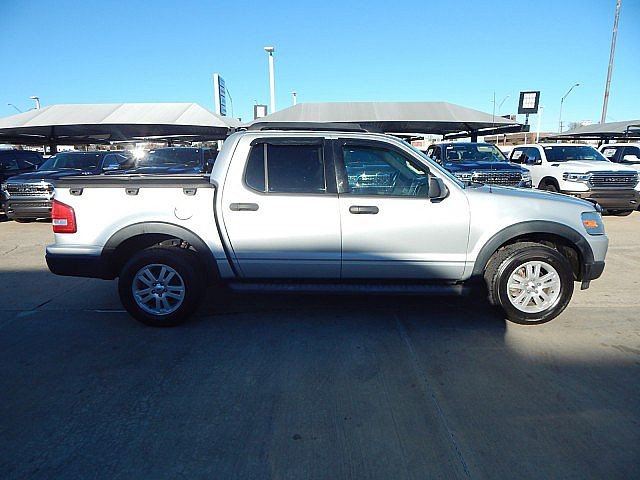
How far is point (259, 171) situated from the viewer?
12.4ft

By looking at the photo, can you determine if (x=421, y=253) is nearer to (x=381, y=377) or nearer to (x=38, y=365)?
(x=381, y=377)

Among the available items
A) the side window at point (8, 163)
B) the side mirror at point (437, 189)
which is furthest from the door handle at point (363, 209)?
the side window at point (8, 163)

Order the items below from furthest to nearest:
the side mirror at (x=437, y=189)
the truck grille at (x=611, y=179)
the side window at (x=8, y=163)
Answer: the side window at (x=8, y=163) < the truck grille at (x=611, y=179) < the side mirror at (x=437, y=189)

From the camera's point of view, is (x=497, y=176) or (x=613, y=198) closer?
(x=497, y=176)

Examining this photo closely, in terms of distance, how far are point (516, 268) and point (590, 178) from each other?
26.0 feet

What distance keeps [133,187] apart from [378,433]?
3001mm

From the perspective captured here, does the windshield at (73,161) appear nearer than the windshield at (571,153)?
Yes

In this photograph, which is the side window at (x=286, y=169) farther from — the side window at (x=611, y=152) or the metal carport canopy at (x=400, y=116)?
the metal carport canopy at (x=400, y=116)

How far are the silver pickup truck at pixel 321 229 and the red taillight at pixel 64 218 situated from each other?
0.5 inches

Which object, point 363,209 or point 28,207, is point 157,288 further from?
point 28,207

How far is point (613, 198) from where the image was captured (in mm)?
9891

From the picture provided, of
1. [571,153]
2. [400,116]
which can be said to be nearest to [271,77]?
[400,116]

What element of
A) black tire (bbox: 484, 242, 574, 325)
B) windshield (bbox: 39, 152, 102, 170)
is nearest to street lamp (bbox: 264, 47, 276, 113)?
windshield (bbox: 39, 152, 102, 170)

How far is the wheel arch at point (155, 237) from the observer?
374 centimetres
